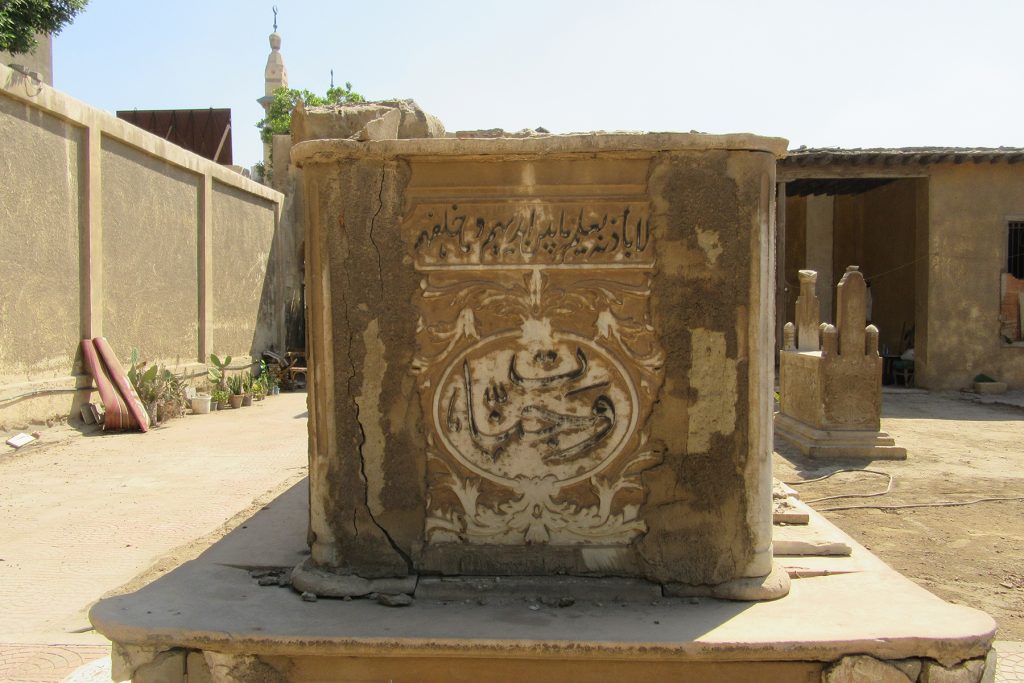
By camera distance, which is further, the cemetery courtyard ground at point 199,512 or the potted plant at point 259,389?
the potted plant at point 259,389

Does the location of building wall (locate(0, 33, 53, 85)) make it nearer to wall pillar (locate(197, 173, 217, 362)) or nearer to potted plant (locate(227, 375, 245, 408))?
wall pillar (locate(197, 173, 217, 362))

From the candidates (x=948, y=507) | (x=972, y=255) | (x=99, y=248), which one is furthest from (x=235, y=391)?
(x=972, y=255)

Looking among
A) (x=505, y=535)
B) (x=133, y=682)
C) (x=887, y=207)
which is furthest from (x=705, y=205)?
(x=887, y=207)

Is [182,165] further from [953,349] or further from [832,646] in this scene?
[953,349]

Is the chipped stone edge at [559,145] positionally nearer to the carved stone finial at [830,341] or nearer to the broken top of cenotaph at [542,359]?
the broken top of cenotaph at [542,359]

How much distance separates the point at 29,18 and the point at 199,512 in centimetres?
758

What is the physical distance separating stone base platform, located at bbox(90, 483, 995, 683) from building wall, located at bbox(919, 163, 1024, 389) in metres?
12.7

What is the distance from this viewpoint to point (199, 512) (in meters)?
5.65

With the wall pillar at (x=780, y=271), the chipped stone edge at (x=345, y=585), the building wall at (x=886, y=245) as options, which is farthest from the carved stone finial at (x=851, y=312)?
the building wall at (x=886, y=245)

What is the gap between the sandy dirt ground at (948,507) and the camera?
450cm

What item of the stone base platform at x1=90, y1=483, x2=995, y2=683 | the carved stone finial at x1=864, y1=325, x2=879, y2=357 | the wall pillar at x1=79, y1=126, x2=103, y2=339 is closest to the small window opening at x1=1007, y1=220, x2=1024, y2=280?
the carved stone finial at x1=864, y1=325, x2=879, y2=357

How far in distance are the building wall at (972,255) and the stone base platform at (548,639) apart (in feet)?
41.7

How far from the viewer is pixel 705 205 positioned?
2.73 metres

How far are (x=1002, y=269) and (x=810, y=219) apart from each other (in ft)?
19.3
